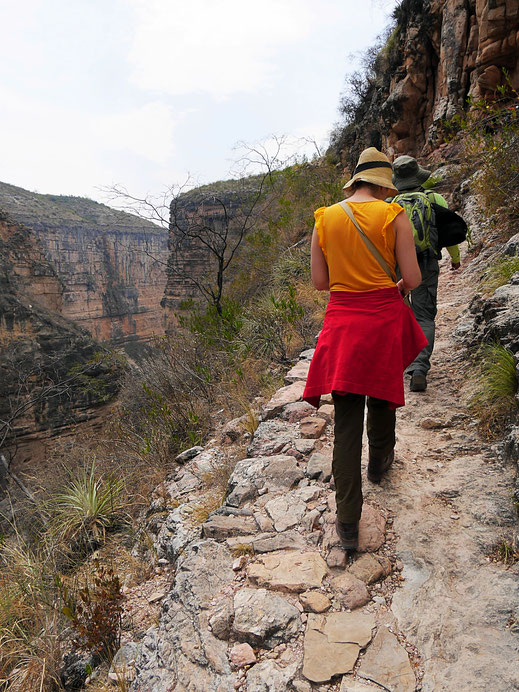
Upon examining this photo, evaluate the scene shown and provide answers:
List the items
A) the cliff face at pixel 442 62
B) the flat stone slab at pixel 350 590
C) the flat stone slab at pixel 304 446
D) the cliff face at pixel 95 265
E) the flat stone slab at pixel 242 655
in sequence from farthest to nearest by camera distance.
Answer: the cliff face at pixel 95 265 < the cliff face at pixel 442 62 < the flat stone slab at pixel 304 446 < the flat stone slab at pixel 350 590 < the flat stone slab at pixel 242 655

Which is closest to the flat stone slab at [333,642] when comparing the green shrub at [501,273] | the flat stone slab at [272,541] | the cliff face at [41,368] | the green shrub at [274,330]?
the flat stone slab at [272,541]

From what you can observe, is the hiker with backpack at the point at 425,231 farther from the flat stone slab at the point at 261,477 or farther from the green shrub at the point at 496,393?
the flat stone slab at the point at 261,477

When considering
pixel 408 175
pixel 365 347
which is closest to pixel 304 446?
pixel 365 347

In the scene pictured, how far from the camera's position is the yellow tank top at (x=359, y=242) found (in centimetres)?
186

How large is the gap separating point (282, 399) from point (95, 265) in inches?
2172

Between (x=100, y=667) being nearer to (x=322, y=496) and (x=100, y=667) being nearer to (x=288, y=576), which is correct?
(x=288, y=576)

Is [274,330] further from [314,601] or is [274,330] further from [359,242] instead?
[314,601]

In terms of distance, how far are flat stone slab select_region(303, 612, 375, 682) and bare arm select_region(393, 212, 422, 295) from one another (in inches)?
58.2

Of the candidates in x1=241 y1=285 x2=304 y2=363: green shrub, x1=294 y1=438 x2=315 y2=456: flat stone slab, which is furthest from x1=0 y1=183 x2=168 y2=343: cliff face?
x1=294 y1=438 x2=315 y2=456: flat stone slab

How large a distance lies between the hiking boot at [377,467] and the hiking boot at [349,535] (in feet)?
1.84

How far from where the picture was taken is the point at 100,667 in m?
2.18

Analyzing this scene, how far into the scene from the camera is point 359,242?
1894 millimetres

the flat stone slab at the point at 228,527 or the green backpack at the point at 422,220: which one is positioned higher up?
the green backpack at the point at 422,220

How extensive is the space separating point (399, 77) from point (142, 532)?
580 inches
